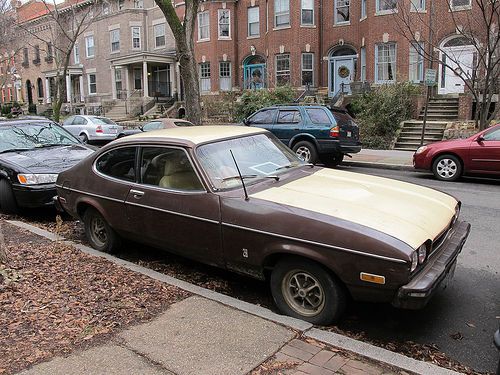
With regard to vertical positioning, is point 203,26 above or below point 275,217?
above

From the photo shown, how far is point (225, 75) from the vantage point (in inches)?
1240

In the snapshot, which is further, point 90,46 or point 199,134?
point 90,46

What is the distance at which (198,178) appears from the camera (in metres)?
4.63

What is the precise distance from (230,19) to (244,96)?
9562 mm

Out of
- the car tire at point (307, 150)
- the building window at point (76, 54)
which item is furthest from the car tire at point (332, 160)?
the building window at point (76, 54)

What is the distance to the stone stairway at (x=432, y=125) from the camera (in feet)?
60.0

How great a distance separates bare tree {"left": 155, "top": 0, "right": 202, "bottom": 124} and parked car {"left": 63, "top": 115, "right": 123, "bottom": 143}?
6903 mm

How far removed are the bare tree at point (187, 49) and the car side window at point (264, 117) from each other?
5.85 ft

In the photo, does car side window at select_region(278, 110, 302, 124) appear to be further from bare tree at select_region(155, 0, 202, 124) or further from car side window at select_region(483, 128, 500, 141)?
car side window at select_region(483, 128, 500, 141)

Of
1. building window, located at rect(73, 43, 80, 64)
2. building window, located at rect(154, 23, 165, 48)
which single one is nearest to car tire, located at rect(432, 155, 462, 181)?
building window, located at rect(154, 23, 165, 48)

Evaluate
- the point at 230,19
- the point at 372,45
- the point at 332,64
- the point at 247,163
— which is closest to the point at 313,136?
the point at 247,163

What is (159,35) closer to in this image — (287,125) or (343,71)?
(343,71)

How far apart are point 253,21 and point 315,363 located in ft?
95.8

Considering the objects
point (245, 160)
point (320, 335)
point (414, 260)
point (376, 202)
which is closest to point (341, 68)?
point (245, 160)
